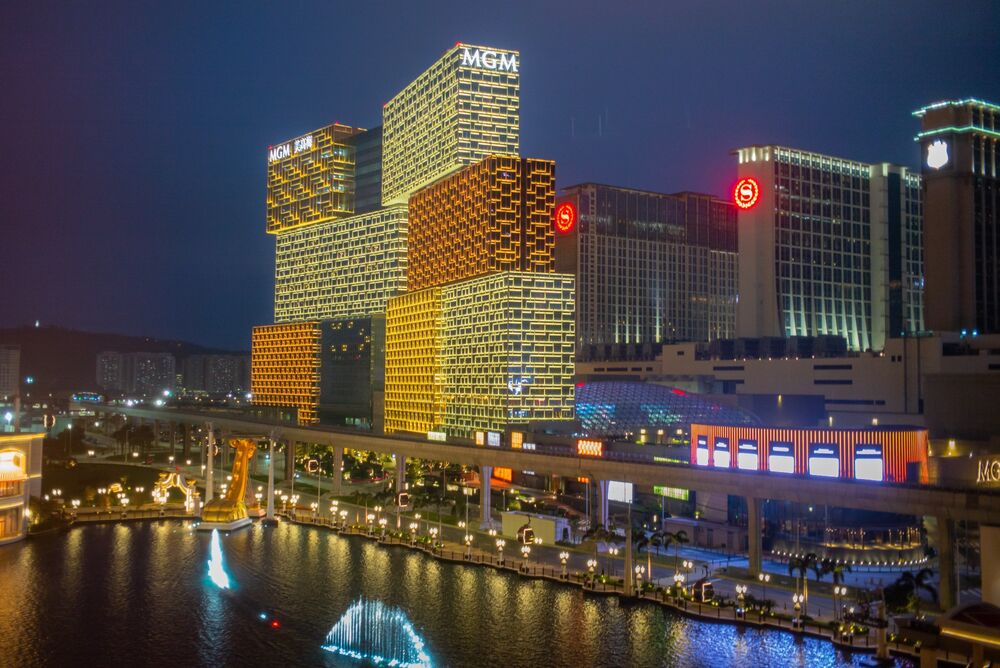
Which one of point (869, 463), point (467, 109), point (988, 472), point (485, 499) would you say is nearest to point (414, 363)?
point (467, 109)

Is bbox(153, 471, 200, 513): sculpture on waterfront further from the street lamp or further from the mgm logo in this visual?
the mgm logo

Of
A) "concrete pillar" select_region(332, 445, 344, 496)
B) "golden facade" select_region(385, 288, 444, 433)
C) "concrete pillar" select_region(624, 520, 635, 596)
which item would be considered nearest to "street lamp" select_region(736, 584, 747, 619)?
"concrete pillar" select_region(624, 520, 635, 596)

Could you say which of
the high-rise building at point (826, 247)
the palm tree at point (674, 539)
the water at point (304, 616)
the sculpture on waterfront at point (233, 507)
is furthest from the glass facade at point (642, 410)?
the water at point (304, 616)

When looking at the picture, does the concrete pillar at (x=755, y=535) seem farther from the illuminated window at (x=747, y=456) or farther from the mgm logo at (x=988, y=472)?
the mgm logo at (x=988, y=472)

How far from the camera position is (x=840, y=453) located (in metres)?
68.9

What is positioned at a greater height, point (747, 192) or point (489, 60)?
point (489, 60)

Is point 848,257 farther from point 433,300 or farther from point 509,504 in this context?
point 509,504

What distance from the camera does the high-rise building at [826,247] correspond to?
172375 millimetres

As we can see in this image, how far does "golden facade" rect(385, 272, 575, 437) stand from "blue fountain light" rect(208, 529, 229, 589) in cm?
5575

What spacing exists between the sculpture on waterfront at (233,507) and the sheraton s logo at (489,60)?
3193 inches

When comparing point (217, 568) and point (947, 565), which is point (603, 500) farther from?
point (217, 568)

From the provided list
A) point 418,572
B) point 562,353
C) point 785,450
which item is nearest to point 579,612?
point 418,572

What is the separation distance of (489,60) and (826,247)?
77405mm

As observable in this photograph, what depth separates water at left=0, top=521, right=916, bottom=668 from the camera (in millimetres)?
50531
